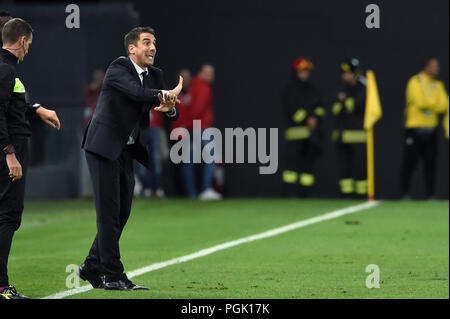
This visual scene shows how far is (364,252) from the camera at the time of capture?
1241 centimetres

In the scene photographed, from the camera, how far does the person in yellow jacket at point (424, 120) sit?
20.1 metres

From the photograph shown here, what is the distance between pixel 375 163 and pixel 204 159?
3166mm

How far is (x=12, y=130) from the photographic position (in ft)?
27.5

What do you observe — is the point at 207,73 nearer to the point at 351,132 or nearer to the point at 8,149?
the point at 351,132

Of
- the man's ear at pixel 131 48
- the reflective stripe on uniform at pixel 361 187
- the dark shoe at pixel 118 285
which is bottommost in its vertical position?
the reflective stripe on uniform at pixel 361 187

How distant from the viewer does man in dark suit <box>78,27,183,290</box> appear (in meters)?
8.46

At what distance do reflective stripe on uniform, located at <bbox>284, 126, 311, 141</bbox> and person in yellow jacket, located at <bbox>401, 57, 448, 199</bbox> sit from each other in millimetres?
1762

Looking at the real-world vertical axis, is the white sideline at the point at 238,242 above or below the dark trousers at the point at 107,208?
below

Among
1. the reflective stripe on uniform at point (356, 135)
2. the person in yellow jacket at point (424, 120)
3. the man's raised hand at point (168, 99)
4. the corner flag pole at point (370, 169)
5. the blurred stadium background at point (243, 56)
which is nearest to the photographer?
the man's raised hand at point (168, 99)

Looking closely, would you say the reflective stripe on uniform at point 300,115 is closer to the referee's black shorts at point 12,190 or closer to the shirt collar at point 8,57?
the referee's black shorts at point 12,190

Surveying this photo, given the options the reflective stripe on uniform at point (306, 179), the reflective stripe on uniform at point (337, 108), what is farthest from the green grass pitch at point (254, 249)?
the reflective stripe on uniform at point (337, 108)

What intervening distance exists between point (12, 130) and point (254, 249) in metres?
4.79
